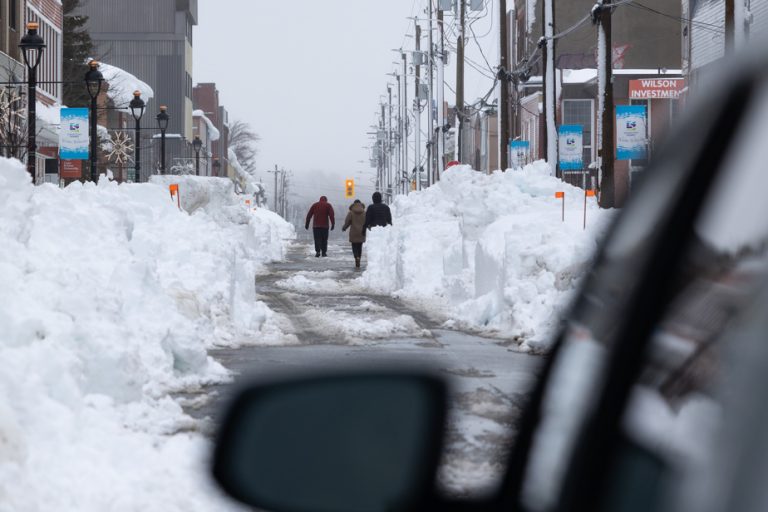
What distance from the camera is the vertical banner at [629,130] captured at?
22047mm

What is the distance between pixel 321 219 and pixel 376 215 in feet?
15.0

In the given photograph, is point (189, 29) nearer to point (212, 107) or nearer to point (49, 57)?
point (212, 107)

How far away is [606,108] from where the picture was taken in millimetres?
25188

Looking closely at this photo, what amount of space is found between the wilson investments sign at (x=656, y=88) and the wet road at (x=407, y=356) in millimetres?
27057

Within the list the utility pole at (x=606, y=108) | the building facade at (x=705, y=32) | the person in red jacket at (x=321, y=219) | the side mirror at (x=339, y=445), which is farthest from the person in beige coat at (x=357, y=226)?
the side mirror at (x=339, y=445)

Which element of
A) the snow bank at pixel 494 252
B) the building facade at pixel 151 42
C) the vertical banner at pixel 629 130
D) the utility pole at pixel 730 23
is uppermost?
the building facade at pixel 151 42

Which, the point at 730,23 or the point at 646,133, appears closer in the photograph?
the point at 646,133

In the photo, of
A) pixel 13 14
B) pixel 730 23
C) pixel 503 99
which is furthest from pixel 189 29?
pixel 730 23

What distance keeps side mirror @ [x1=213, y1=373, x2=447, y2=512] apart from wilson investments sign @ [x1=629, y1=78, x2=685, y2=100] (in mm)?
45977

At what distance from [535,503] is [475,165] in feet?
316

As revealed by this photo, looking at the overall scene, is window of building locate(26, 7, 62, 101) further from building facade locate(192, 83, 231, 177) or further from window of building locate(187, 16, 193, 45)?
building facade locate(192, 83, 231, 177)

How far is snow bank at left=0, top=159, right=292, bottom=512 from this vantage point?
6168 millimetres

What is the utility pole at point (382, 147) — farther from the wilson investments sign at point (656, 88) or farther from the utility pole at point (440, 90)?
the wilson investments sign at point (656, 88)

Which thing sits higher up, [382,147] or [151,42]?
[151,42]
